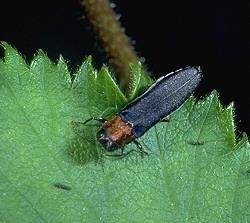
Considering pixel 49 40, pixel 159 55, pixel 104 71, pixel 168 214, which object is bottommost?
pixel 168 214

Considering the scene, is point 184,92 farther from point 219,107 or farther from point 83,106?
point 83,106

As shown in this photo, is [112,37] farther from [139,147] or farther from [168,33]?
[168,33]

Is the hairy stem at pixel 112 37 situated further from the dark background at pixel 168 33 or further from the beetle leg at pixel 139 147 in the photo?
the dark background at pixel 168 33

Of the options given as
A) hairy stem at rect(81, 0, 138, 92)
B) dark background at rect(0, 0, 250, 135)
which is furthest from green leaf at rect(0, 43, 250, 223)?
dark background at rect(0, 0, 250, 135)

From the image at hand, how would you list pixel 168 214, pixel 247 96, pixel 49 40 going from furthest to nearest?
1. pixel 49 40
2. pixel 247 96
3. pixel 168 214

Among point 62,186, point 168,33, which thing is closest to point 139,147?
point 62,186

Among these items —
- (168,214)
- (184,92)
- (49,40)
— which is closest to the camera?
(168,214)

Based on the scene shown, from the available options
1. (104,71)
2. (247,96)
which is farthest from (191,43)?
(104,71)

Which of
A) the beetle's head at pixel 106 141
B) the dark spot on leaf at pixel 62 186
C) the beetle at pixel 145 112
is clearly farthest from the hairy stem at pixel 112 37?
the dark spot on leaf at pixel 62 186
